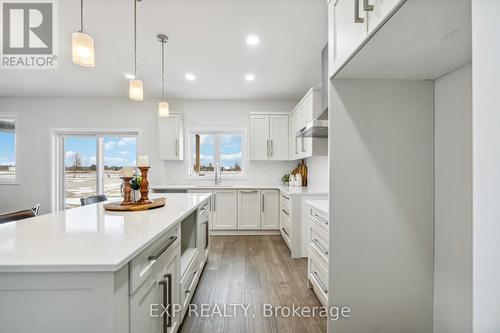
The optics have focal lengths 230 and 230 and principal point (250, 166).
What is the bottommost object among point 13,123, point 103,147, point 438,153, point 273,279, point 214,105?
point 273,279

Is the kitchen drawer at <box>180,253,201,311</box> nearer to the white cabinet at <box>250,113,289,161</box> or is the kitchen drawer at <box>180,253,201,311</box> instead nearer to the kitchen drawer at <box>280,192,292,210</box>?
the kitchen drawer at <box>280,192,292,210</box>

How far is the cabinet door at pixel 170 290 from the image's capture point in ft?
4.16

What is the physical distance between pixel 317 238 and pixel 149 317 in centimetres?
149

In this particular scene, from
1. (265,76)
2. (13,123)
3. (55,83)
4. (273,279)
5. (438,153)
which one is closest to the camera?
(438,153)

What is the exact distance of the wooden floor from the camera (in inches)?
70.9

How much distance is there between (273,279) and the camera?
8.32 ft

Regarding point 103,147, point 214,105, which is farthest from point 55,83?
point 214,105

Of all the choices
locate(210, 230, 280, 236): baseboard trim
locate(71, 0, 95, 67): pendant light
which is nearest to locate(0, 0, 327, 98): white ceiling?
locate(71, 0, 95, 67): pendant light

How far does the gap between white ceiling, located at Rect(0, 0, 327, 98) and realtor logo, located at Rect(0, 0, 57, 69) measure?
0.36 feet

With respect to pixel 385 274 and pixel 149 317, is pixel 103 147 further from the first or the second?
pixel 385 274

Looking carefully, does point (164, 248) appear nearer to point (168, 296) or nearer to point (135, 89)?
point (168, 296)

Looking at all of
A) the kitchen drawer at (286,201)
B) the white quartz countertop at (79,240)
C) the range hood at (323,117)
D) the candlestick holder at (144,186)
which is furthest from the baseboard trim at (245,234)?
the white quartz countertop at (79,240)

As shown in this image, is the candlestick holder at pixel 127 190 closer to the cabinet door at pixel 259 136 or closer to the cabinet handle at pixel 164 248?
the cabinet handle at pixel 164 248

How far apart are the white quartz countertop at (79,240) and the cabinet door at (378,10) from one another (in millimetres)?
1329
